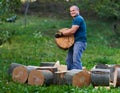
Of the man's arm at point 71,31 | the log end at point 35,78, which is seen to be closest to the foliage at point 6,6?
the man's arm at point 71,31

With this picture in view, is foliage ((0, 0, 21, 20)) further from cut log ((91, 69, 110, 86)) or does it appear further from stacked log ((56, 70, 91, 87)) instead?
cut log ((91, 69, 110, 86))

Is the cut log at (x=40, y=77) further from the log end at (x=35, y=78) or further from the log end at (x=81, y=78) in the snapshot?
the log end at (x=81, y=78)

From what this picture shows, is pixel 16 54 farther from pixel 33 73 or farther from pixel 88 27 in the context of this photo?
pixel 88 27

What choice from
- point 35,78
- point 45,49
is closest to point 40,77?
point 35,78

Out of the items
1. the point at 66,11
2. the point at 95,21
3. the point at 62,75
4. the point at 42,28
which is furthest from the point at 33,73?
the point at 66,11

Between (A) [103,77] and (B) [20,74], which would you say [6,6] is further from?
(A) [103,77]

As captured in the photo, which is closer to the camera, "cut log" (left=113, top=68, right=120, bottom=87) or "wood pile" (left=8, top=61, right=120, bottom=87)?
"wood pile" (left=8, top=61, right=120, bottom=87)

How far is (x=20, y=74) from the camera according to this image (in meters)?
10.2

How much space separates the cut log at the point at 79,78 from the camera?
971 cm

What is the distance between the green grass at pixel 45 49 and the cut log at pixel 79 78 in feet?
0.95

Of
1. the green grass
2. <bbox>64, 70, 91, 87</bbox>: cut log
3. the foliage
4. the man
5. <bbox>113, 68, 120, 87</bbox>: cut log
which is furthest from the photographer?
the foliage

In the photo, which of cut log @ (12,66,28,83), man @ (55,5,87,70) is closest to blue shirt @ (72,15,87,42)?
man @ (55,5,87,70)

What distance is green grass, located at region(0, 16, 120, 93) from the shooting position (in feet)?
30.6

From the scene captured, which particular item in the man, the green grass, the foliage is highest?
the foliage
